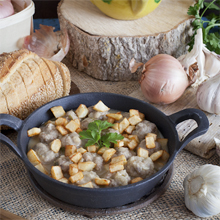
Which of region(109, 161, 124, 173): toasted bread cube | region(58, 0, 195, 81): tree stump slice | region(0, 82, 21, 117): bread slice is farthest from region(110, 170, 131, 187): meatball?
region(58, 0, 195, 81): tree stump slice

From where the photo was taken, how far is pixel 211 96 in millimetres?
1595

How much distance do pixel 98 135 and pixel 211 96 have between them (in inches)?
26.5

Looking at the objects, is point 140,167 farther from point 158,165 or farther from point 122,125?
point 122,125

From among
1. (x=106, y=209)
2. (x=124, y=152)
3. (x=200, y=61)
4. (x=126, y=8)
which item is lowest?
(x=106, y=209)

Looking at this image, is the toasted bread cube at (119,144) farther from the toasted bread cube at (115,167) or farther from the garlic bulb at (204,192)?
the garlic bulb at (204,192)

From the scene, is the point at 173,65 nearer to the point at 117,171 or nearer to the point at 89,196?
the point at 117,171

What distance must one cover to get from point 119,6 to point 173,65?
523 millimetres

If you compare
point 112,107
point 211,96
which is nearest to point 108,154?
point 112,107

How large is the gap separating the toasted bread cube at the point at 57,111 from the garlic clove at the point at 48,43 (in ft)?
2.01

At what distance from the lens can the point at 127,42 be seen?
6.10ft

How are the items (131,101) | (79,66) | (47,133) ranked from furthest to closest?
(79,66) → (131,101) → (47,133)

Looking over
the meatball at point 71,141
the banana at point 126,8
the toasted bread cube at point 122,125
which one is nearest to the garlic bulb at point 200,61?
the banana at point 126,8

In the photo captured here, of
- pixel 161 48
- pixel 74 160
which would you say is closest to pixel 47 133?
pixel 74 160

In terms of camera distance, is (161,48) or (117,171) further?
(161,48)
